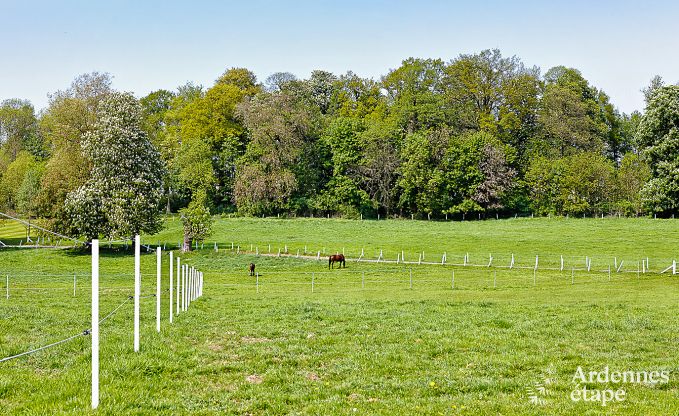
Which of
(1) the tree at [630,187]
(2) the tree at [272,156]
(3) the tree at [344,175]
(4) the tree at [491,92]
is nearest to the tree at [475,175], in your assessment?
(4) the tree at [491,92]

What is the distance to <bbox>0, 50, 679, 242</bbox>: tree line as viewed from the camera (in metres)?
85.1

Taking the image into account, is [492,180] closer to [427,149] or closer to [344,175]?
[427,149]

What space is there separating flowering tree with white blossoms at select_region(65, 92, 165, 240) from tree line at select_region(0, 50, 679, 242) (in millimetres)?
16384

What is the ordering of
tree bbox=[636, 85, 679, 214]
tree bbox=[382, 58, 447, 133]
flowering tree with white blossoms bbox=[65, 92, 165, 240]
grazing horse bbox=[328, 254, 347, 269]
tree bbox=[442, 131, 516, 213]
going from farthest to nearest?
tree bbox=[382, 58, 447, 133], tree bbox=[442, 131, 516, 213], tree bbox=[636, 85, 679, 214], flowering tree with white blossoms bbox=[65, 92, 165, 240], grazing horse bbox=[328, 254, 347, 269]

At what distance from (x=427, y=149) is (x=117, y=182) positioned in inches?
1816

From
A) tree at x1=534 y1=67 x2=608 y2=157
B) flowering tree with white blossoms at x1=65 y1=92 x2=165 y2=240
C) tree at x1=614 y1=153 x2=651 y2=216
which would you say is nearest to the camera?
flowering tree with white blossoms at x1=65 y1=92 x2=165 y2=240

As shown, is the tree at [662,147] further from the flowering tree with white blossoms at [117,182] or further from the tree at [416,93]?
the flowering tree with white blossoms at [117,182]

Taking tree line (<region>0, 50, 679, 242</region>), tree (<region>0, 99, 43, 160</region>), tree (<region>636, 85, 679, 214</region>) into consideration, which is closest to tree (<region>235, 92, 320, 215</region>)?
tree line (<region>0, 50, 679, 242</region>)

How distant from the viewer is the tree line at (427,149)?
279ft

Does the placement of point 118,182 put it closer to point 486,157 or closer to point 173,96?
point 486,157

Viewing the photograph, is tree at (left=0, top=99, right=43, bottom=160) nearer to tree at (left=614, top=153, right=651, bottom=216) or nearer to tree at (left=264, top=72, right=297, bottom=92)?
tree at (left=264, top=72, right=297, bottom=92)

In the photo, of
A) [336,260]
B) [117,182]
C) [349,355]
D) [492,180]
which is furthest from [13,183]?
[349,355]

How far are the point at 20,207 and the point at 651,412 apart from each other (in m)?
73.5

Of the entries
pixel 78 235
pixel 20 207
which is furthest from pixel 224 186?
pixel 78 235
